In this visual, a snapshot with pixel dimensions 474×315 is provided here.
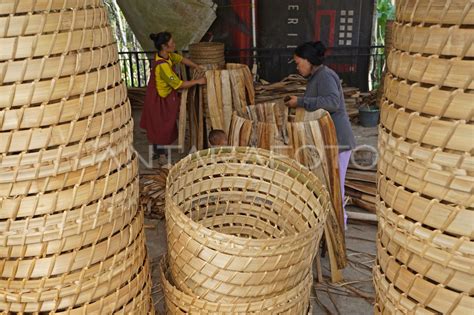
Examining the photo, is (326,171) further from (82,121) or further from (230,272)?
(82,121)

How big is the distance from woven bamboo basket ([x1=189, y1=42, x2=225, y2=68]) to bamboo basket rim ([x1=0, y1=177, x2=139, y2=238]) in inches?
165

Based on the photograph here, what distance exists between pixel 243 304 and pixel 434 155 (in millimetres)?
745

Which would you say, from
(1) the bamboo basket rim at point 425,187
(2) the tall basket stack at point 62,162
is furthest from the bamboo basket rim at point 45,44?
(1) the bamboo basket rim at point 425,187

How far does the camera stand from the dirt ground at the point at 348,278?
7.97 ft

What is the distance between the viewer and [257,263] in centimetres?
119

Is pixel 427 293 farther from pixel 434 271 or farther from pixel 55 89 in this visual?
pixel 55 89

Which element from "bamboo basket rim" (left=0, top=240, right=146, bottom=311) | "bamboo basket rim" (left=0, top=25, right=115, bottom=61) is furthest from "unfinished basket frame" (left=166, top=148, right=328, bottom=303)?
"bamboo basket rim" (left=0, top=25, right=115, bottom=61)

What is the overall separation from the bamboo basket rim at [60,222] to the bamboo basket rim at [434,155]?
0.64 meters

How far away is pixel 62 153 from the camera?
0.89m

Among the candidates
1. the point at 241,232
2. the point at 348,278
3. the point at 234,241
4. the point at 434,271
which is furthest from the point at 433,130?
the point at 348,278

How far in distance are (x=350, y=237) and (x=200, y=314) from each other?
81.9 inches

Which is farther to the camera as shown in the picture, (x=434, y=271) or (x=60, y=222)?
(x=60, y=222)

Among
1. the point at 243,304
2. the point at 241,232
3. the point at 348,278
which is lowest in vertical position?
the point at 348,278

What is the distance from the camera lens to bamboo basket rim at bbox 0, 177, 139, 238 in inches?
35.5
